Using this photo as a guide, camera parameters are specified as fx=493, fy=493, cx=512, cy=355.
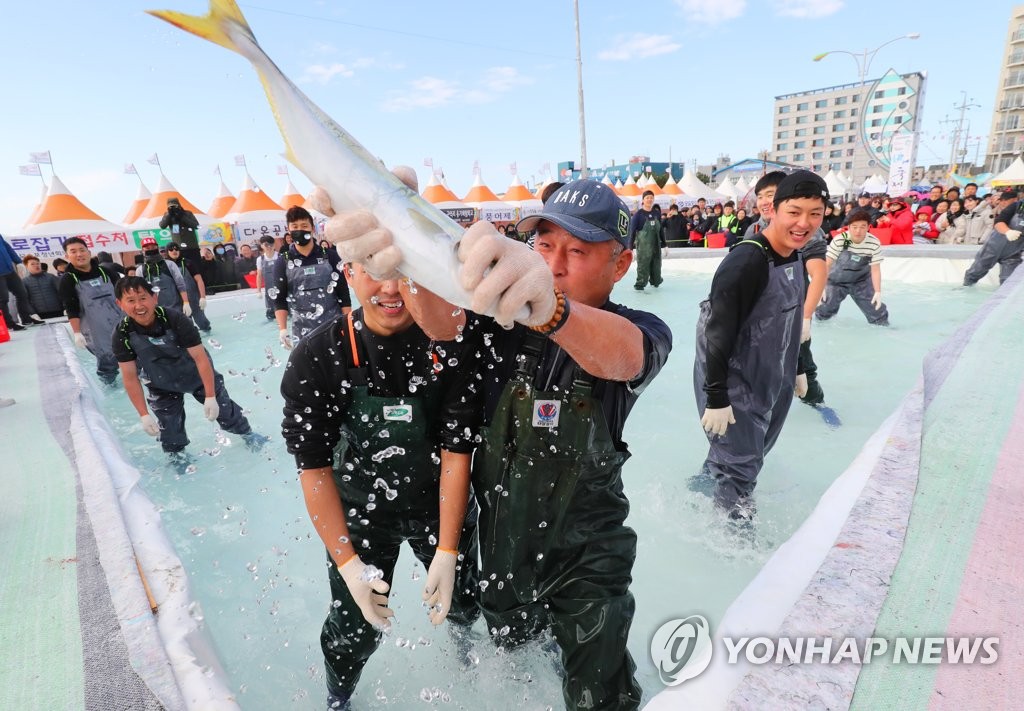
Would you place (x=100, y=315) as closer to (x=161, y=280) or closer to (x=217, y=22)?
(x=161, y=280)

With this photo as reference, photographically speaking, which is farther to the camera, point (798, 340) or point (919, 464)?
point (798, 340)

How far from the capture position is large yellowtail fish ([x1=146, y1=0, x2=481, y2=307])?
0.92 meters

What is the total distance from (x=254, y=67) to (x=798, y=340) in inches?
114

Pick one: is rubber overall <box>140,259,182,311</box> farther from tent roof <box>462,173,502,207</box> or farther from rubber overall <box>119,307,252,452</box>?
tent roof <box>462,173,502,207</box>

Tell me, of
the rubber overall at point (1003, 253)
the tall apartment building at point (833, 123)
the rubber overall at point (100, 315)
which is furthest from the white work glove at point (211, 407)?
the tall apartment building at point (833, 123)

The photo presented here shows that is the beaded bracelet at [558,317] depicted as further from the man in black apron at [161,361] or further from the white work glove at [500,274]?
the man in black apron at [161,361]

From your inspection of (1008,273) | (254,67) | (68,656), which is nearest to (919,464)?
(254,67)

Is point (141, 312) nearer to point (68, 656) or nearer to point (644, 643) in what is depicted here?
point (68, 656)

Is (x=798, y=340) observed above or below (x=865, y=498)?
above

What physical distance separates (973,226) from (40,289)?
21.0m

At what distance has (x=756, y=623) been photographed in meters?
1.60

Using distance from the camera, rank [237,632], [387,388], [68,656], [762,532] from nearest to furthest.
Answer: [68,656]
[387,388]
[237,632]
[762,532]

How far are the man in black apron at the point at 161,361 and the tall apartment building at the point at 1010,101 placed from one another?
80473 millimetres

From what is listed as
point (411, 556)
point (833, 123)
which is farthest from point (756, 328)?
point (833, 123)
